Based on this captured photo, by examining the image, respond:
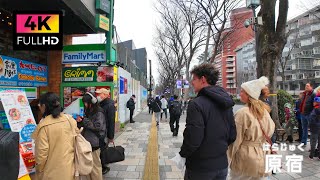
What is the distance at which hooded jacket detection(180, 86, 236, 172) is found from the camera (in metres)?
2.34

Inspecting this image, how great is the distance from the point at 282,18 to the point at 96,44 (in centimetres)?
591

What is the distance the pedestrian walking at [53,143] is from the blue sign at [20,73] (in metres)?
3.70

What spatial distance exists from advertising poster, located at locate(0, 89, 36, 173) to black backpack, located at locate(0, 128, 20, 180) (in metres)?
2.66

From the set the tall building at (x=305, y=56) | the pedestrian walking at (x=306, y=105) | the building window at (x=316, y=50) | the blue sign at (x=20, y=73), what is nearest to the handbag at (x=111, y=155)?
the blue sign at (x=20, y=73)

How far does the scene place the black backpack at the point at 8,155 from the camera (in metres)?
1.19

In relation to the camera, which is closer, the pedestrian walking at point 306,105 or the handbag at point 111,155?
the handbag at point 111,155

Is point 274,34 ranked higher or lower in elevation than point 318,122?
higher

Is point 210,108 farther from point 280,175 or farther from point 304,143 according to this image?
point 304,143

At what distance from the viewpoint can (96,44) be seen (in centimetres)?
903

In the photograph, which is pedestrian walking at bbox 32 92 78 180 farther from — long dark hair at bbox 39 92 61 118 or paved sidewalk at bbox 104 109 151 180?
paved sidewalk at bbox 104 109 151 180

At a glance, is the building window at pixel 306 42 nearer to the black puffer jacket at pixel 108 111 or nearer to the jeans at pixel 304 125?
the jeans at pixel 304 125

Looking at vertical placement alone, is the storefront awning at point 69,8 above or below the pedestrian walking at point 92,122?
above

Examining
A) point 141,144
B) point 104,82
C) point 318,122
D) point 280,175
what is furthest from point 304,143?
point 104,82

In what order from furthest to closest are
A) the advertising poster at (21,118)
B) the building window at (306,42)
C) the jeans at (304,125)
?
the building window at (306,42) < the jeans at (304,125) < the advertising poster at (21,118)
